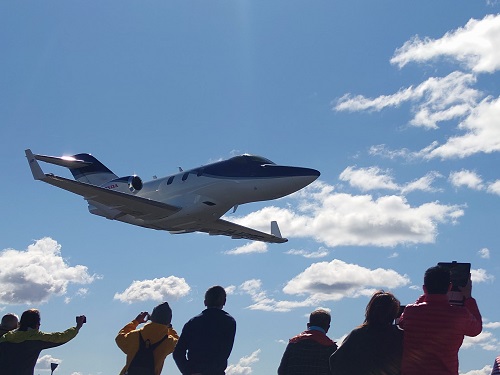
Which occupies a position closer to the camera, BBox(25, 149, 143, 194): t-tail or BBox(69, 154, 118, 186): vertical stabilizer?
BBox(25, 149, 143, 194): t-tail

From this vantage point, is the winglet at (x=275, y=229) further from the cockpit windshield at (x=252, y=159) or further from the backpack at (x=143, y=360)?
the backpack at (x=143, y=360)

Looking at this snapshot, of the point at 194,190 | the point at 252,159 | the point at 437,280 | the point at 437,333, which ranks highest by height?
the point at 252,159

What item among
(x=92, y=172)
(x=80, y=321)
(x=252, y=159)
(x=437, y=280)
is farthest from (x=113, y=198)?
(x=437, y=280)

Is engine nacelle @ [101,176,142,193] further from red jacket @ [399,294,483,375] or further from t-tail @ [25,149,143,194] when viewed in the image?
red jacket @ [399,294,483,375]

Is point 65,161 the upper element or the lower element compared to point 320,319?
upper

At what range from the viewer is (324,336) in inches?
310

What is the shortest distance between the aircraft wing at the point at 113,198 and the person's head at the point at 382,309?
31952 millimetres

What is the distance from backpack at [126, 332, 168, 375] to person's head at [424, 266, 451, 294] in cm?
410

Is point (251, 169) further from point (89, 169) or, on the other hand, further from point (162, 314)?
point (162, 314)

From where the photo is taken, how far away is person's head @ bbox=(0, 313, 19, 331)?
32.3 ft

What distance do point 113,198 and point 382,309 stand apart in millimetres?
32953

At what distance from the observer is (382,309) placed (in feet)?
22.3

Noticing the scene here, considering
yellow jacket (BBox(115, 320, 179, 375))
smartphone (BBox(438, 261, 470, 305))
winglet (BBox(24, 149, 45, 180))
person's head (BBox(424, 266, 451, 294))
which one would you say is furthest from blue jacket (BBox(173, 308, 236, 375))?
winglet (BBox(24, 149, 45, 180))

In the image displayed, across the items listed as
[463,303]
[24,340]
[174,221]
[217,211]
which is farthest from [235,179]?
[463,303]
